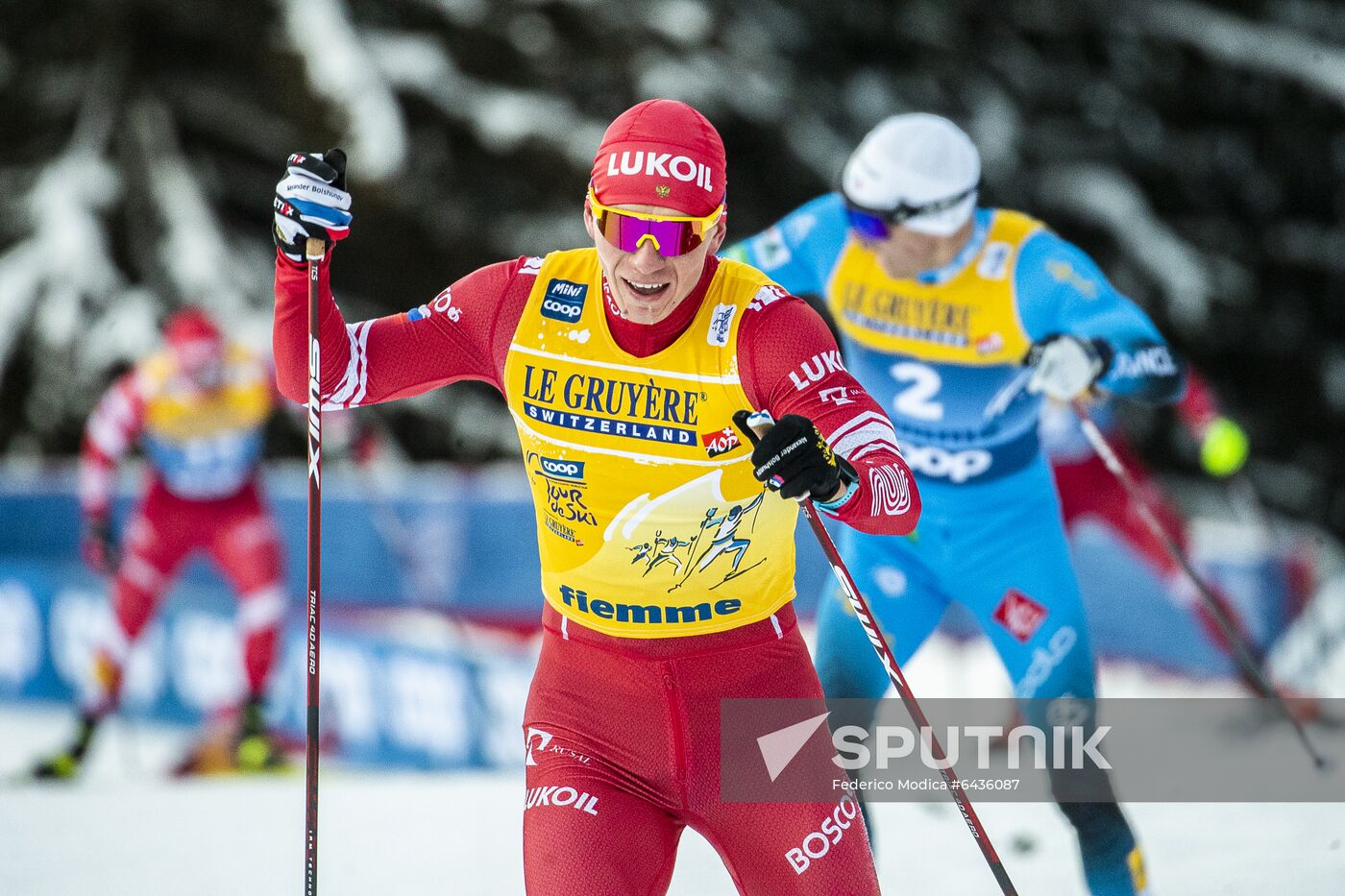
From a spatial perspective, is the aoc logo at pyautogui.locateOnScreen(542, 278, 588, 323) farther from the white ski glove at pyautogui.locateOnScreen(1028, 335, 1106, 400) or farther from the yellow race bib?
the white ski glove at pyautogui.locateOnScreen(1028, 335, 1106, 400)

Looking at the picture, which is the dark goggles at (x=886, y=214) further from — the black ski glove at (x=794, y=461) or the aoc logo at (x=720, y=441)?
the black ski glove at (x=794, y=461)

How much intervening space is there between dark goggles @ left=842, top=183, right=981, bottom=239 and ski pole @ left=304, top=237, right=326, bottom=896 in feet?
5.92

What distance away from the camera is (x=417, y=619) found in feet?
31.4

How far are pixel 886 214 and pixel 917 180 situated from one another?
13 cm

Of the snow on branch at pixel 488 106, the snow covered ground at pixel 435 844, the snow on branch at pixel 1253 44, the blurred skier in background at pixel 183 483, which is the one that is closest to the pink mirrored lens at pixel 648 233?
the snow covered ground at pixel 435 844

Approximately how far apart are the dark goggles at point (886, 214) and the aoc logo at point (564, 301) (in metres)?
1.50

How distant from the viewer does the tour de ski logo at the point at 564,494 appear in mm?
3250

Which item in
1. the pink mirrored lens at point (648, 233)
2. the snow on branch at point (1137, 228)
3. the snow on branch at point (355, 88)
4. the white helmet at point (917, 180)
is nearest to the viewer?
the pink mirrored lens at point (648, 233)

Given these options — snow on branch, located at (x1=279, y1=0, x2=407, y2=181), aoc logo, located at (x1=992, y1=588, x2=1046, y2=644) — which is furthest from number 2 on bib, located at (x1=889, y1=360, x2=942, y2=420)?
snow on branch, located at (x1=279, y1=0, x2=407, y2=181)

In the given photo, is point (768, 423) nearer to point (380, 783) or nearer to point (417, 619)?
point (380, 783)

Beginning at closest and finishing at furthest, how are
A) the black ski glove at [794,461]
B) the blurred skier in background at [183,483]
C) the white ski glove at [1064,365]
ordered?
the black ski glove at [794,461]
the white ski glove at [1064,365]
the blurred skier in background at [183,483]

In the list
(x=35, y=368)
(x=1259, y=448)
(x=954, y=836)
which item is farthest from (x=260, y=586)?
(x=1259, y=448)

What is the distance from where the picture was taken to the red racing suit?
3.07m

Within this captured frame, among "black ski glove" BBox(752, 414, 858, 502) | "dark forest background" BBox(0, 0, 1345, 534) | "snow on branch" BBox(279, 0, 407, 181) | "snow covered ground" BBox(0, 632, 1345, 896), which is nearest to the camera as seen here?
"black ski glove" BBox(752, 414, 858, 502)
